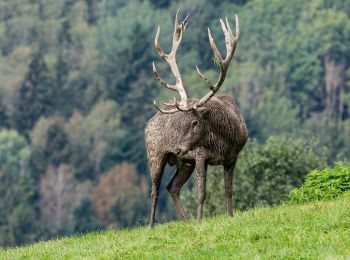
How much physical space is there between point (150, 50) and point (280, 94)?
56.9 feet

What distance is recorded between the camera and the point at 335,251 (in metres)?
17.0

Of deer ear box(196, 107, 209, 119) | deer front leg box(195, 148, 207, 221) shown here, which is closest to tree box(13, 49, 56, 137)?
deer ear box(196, 107, 209, 119)

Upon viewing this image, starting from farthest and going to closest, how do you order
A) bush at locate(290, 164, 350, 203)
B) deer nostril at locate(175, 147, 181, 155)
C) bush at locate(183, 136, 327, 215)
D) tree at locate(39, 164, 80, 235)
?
tree at locate(39, 164, 80, 235)
bush at locate(183, 136, 327, 215)
bush at locate(290, 164, 350, 203)
deer nostril at locate(175, 147, 181, 155)

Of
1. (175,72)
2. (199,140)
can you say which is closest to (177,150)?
(199,140)

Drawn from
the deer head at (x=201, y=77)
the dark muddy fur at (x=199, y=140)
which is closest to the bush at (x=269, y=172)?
the dark muddy fur at (x=199, y=140)

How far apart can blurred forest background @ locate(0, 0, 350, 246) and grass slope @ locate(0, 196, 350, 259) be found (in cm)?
7720

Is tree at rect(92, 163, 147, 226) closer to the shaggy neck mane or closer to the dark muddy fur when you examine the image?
the dark muddy fur

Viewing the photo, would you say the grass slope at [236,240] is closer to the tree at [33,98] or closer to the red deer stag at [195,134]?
the red deer stag at [195,134]

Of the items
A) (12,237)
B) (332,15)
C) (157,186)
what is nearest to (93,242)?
(157,186)

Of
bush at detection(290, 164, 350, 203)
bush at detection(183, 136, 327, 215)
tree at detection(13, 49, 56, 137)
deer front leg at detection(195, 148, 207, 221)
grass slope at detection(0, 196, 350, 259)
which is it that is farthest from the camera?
tree at detection(13, 49, 56, 137)

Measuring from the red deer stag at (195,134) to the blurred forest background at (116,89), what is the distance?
245ft

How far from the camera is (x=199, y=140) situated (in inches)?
910

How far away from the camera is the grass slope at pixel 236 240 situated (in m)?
17.6

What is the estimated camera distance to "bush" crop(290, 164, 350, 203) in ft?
79.4
